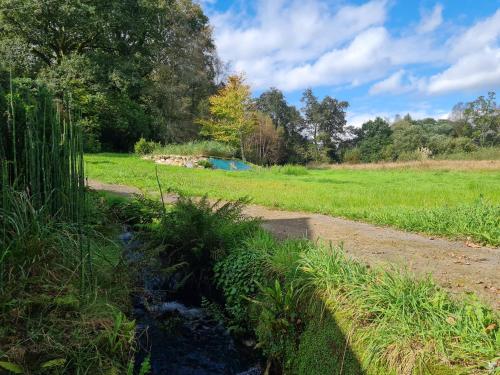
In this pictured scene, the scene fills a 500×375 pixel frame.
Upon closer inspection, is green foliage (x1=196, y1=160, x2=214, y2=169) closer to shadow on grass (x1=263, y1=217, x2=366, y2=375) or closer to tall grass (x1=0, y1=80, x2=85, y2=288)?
tall grass (x1=0, y1=80, x2=85, y2=288)

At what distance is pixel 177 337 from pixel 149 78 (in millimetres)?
29873

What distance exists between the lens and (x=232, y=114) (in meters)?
29.7

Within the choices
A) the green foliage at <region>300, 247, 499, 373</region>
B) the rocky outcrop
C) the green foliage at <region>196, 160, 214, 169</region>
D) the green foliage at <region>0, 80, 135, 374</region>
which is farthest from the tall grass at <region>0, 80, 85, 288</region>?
the green foliage at <region>196, 160, 214, 169</region>

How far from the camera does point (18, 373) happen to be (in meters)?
2.13

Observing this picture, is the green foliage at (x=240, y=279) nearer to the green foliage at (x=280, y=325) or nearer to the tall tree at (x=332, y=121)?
the green foliage at (x=280, y=325)

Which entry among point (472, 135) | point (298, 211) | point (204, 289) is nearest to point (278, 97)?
point (472, 135)

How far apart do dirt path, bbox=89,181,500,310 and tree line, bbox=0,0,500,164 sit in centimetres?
882

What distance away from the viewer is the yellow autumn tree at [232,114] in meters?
29.5

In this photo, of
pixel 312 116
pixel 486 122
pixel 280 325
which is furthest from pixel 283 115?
pixel 280 325

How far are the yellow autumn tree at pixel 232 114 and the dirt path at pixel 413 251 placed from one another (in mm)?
22969

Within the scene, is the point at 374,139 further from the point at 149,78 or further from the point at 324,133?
the point at 149,78

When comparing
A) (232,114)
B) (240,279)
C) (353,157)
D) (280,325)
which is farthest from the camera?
(353,157)

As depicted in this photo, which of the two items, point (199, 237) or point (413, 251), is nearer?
point (413, 251)

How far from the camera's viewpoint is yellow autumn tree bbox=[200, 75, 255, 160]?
29484 millimetres
